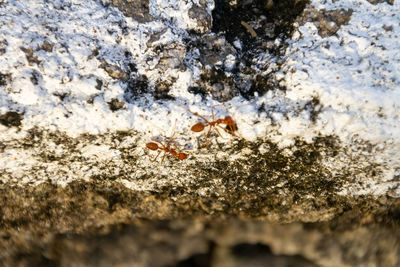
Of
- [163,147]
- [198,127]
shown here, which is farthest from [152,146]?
[198,127]

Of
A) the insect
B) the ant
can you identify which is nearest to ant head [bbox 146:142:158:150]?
the insect

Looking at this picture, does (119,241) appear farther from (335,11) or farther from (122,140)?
(335,11)

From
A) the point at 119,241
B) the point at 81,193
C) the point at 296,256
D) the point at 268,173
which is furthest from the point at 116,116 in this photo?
the point at 296,256

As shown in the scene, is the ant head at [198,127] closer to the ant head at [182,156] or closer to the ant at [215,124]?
the ant at [215,124]

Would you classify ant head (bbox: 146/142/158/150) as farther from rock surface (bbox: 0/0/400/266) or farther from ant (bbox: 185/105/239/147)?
ant (bbox: 185/105/239/147)

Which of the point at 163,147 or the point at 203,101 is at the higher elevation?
the point at 203,101

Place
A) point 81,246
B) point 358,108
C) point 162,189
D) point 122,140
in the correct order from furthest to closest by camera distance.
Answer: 1. point 81,246
2. point 162,189
3. point 122,140
4. point 358,108

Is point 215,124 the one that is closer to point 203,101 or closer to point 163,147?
point 203,101

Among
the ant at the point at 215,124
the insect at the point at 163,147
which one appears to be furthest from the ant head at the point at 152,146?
the ant at the point at 215,124
